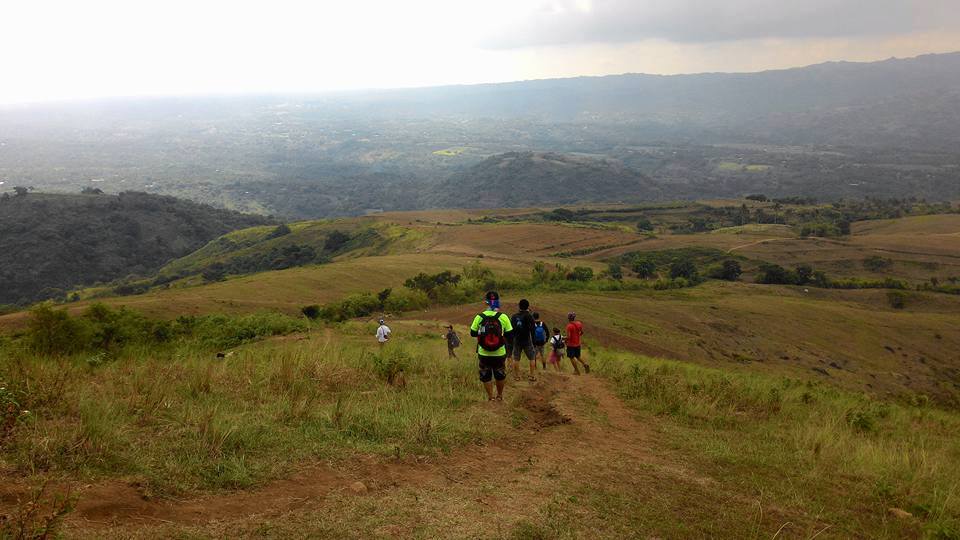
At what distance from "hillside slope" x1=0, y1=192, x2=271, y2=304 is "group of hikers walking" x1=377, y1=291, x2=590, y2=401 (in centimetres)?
8353

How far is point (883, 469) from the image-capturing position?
293 inches

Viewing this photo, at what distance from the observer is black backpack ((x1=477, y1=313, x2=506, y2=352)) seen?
924 centimetres

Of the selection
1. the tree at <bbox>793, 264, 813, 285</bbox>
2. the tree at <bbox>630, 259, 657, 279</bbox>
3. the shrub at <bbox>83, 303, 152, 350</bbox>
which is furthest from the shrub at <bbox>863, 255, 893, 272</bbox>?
the shrub at <bbox>83, 303, 152, 350</bbox>

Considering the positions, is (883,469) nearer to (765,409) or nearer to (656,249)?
(765,409)

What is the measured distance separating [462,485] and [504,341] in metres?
4.01

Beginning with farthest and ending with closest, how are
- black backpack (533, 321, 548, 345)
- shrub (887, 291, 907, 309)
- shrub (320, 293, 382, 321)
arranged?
shrub (887, 291, 907, 309)
shrub (320, 293, 382, 321)
black backpack (533, 321, 548, 345)

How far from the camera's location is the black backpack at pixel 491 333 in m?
9.24

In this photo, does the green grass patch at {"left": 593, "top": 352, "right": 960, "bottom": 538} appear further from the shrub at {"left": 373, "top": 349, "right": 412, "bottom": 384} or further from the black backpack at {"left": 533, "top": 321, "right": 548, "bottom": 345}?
the shrub at {"left": 373, "top": 349, "right": 412, "bottom": 384}

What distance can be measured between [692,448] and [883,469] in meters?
2.28

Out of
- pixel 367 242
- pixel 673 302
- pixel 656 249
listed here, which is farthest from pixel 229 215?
pixel 673 302

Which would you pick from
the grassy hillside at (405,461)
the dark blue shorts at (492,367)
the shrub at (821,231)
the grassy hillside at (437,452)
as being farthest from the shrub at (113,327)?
the shrub at (821,231)

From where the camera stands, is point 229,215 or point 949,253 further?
point 229,215

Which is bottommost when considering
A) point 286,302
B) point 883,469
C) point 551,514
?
point 286,302

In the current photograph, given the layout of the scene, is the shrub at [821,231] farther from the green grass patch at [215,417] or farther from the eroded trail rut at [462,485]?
the green grass patch at [215,417]
